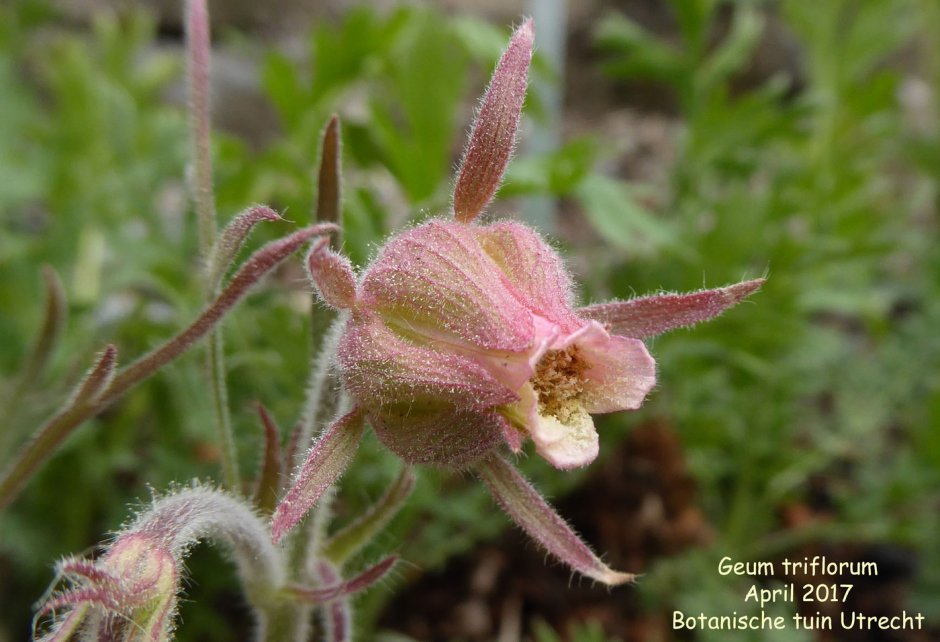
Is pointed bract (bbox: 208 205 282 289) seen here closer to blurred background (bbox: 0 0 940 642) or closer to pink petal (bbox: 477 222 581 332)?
pink petal (bbox: 477 222 581 332)

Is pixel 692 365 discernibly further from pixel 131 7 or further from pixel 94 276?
pixel 131 7

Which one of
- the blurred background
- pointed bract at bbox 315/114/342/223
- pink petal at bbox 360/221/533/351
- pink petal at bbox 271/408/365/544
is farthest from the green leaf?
pink petal at bbox 271/408/365/544

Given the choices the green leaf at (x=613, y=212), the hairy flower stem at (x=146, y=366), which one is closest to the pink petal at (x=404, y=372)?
the hairy flower stem at (x=146, y=366)

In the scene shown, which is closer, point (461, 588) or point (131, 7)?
point (461, 588)

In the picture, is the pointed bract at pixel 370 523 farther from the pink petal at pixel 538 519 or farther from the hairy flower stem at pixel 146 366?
the hairy flower stem at pixel 146 366

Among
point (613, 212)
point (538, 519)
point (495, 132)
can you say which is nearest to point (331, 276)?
point (495, 132)

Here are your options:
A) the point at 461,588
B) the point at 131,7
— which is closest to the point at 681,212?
the point at 461,588

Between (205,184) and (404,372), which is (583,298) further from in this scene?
(404,372)
